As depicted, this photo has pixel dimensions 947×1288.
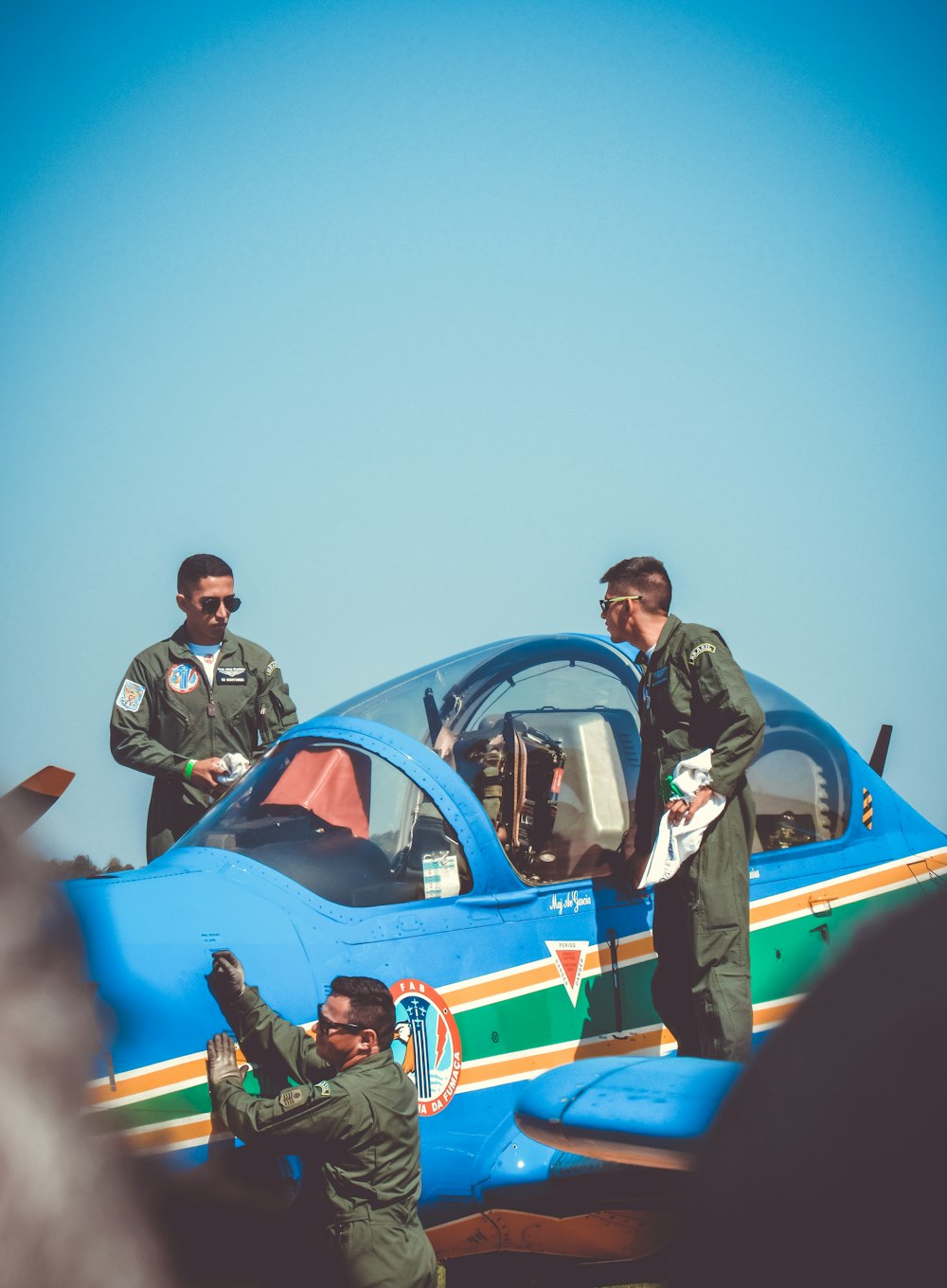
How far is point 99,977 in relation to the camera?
12.2 feet

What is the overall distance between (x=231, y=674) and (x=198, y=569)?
59 centimetres

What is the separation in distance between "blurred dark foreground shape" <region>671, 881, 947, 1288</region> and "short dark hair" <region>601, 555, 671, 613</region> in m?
4.14

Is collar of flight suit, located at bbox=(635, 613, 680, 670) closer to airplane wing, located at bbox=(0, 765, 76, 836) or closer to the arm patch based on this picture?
the arm patch

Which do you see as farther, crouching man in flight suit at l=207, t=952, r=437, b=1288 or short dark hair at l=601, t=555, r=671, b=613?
short dark hair at l=601, t=555, r=671, b=613

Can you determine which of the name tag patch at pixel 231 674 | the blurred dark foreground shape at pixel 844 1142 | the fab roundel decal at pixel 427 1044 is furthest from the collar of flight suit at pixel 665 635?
the blurred dark foreground shape at pixel 844 1142

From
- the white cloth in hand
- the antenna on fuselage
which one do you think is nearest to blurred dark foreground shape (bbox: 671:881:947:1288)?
the white cloth in hand

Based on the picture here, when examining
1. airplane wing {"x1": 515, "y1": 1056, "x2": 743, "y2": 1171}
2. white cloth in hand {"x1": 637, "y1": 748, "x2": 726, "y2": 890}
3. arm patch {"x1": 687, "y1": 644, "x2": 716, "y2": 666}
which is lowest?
airplane wing {"x1": 515, "y1": 1056, "x2": 743, "y2": 1171}

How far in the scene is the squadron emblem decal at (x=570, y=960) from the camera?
4.89 m

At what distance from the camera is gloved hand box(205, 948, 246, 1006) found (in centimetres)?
403

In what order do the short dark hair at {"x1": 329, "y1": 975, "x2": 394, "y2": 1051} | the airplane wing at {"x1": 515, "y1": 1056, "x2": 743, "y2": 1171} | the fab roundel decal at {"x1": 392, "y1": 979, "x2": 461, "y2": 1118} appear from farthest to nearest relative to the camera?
the fab roundel decal at {"x1": 392, "y1": 979, "x2": 461, "y2": 1118} → the short dark hair at {"x1": 329, "y1": 975, "x2": 394, "y2": 1051} → the airplane wing at {"x1": 515, "y1": 1056, "x2": 743, "y2": 1171}

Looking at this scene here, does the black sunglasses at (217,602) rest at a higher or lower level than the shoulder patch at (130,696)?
higher

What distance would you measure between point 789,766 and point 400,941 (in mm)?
2504

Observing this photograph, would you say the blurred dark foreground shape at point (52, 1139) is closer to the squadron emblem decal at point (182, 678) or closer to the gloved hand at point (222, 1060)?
the gloved hand at point (222, 1060)

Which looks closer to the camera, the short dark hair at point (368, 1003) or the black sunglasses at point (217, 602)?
the short dark hair at point (368, 1003)
